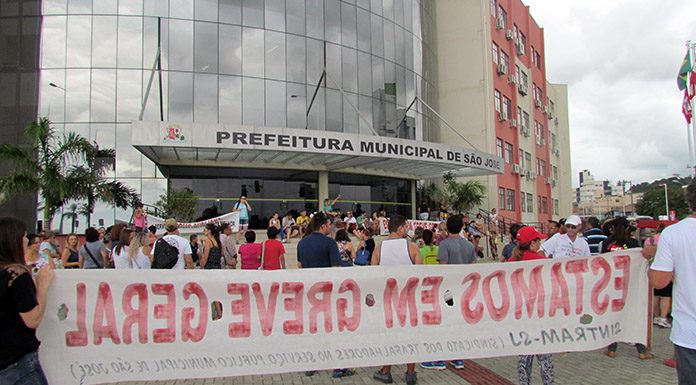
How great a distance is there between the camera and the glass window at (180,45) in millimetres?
21672

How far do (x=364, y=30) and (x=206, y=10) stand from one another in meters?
8.81

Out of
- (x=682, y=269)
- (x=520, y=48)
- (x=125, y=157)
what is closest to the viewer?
(x=682, y=269)

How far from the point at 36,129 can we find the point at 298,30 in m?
12.6

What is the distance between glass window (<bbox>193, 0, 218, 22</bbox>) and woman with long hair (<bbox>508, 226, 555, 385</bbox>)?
2025 cm

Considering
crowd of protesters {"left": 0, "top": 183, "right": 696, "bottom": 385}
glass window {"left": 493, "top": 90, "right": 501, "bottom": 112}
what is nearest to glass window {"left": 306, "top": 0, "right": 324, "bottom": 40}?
crowd of protesters {"left": 0, "top": 183, "right": 696, "bottom": 385}

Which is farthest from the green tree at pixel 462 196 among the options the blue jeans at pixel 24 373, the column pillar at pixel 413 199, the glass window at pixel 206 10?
the blue jeans at pixel 24 373

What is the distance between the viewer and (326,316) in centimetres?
480

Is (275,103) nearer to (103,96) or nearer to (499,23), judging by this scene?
(103,96)

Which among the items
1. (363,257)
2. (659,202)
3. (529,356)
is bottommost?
(529,356)

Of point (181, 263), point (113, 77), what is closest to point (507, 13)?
point (113, 77)

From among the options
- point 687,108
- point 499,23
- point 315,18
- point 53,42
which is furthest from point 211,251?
point 499,23

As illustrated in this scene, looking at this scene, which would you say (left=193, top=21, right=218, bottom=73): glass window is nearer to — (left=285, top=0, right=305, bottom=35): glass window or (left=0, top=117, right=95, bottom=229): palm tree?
(left=285, top=0, right=305, bottom=35): glass window

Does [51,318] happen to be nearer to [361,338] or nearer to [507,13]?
[361,338]

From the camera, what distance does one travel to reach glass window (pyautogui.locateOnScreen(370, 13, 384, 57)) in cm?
2712
